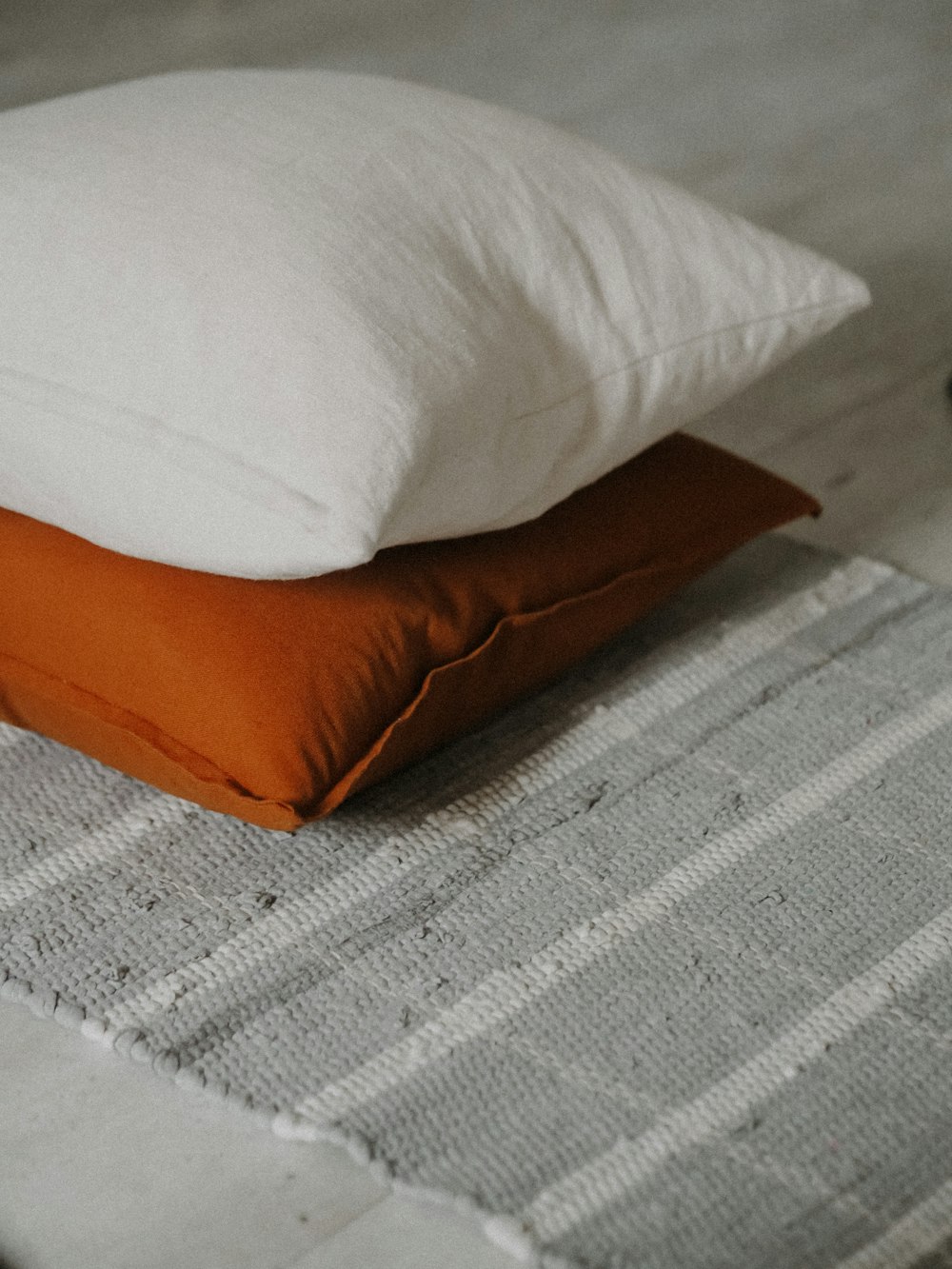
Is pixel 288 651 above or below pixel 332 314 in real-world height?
below

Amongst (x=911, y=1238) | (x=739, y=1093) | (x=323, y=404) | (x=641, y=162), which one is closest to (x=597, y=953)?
(x=739, y=1093)

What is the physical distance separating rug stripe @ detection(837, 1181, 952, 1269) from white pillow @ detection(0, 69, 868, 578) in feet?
1.32

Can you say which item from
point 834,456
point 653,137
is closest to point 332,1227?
point 834,456

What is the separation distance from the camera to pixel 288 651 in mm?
857

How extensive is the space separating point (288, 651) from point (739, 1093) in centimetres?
34

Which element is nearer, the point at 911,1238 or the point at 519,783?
the point at 911,1238

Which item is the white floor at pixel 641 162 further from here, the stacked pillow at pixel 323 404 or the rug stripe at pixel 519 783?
the stacked pillow at pixel 323 404

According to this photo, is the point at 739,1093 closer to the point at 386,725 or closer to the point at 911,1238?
the point at 911,1238

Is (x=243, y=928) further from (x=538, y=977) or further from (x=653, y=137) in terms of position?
(x=653, y=137)

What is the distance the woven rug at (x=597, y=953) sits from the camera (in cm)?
69

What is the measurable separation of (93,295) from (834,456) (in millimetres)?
781

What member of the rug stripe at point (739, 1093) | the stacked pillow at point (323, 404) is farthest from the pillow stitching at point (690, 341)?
the rug stripe at point (739, 1093)

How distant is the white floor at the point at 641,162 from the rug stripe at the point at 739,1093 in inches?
1.7

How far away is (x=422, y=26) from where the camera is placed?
2949 millimetres
